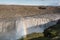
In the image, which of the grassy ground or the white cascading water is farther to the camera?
the white cascading water

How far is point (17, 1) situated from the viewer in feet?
7.62

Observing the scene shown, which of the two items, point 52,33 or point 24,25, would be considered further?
point 24,25

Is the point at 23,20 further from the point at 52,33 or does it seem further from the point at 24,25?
the point at 52,33

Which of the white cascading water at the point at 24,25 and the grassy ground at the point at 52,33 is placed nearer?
the grassy ground at the point at 52,33

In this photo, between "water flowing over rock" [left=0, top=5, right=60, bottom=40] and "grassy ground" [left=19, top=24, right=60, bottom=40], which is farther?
"water flowing over rock" [left=0, top=5, right=60, bottom=40]

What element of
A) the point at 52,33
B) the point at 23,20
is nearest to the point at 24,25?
the point at 23,20

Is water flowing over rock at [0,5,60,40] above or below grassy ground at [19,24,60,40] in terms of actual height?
above

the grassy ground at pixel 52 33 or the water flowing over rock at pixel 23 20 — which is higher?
the water flowing over rock at pixel 23 20

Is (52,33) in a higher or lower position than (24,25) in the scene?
lower

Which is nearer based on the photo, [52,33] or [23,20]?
[52,33]

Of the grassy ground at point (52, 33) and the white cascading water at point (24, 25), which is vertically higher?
the white cascading water at point (24, 25)

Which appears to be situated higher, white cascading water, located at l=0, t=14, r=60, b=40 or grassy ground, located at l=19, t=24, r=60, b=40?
white cascading water, located at l=0, t=14, r=60, b=40

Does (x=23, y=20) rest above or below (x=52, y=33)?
above

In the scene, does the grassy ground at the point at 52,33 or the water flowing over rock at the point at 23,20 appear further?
the water flowing over rock at the point at 23,20
